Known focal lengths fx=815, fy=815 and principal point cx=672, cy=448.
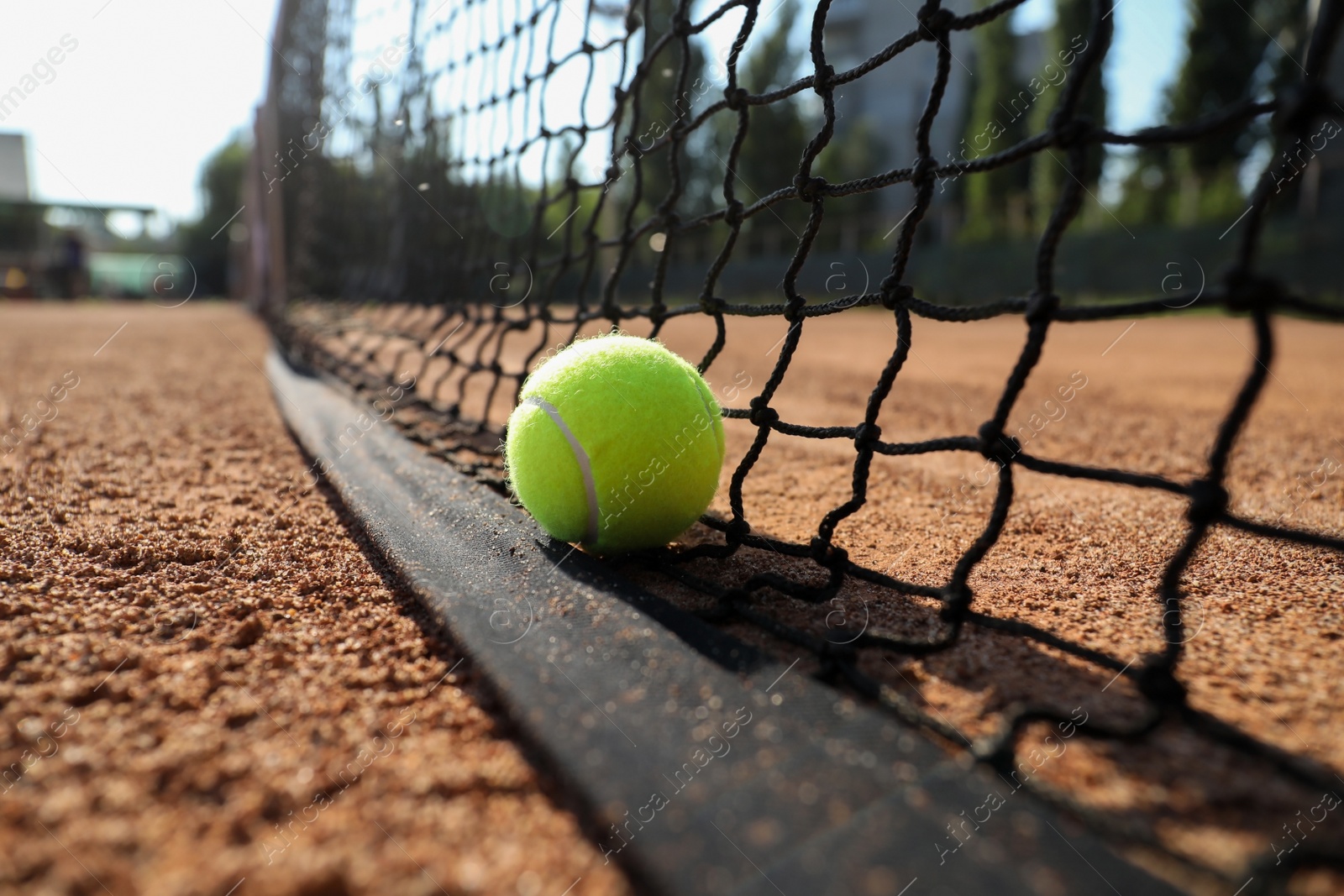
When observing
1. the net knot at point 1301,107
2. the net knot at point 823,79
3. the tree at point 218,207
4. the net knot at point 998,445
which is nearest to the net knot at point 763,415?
the net knot at point 998,445

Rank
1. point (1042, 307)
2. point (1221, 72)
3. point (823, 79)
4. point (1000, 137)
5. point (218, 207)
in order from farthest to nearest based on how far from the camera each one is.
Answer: point (218, 207) < point (1000, 137) < point (1221, 72) < point (823, 79) < point (1042, 307)

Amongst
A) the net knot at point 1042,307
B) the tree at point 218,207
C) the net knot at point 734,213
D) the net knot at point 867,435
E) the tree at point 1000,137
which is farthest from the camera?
the tree at point 218,207

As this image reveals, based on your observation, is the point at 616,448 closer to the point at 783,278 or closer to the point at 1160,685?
the point at 1160,685

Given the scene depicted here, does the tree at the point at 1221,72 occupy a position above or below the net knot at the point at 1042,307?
above

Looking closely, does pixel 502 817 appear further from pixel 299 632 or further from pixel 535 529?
pixel 535 529

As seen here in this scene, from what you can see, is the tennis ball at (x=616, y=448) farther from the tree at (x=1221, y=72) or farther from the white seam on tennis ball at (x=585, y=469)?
the tree at (x=1221, y=72)

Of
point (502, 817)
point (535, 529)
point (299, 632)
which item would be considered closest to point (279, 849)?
point (502, 817)

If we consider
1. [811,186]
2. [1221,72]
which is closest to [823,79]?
[811,186]
